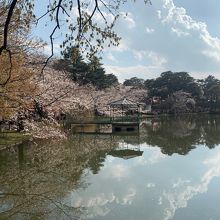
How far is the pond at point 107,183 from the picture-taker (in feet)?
27.0

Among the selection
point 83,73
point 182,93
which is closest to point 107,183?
point 83,73

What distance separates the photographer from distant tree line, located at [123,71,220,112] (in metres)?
54.9

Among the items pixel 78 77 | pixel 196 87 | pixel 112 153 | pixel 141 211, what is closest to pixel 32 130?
pixel 112 153

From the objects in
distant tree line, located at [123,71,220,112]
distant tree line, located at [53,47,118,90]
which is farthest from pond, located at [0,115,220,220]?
distant tree line, located at [123,71,220,112]

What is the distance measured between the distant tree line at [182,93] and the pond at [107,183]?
116 ft

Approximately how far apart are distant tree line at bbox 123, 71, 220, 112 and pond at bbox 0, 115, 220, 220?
116ft

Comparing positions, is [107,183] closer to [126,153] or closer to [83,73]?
[126,153]

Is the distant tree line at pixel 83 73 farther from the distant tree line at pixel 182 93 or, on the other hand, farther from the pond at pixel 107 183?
the pond at pixel 107 183

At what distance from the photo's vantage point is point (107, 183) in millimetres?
11516

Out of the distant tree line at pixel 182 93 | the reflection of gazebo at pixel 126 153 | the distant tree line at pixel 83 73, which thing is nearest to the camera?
the reflection of gazebo at pixel 126 153

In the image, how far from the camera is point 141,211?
8.29 metres

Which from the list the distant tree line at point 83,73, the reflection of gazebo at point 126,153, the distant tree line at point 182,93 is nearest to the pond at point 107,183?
the reflection of gazebo at point 126,153

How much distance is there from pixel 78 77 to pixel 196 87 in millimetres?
23817

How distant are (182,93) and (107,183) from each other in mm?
44697
